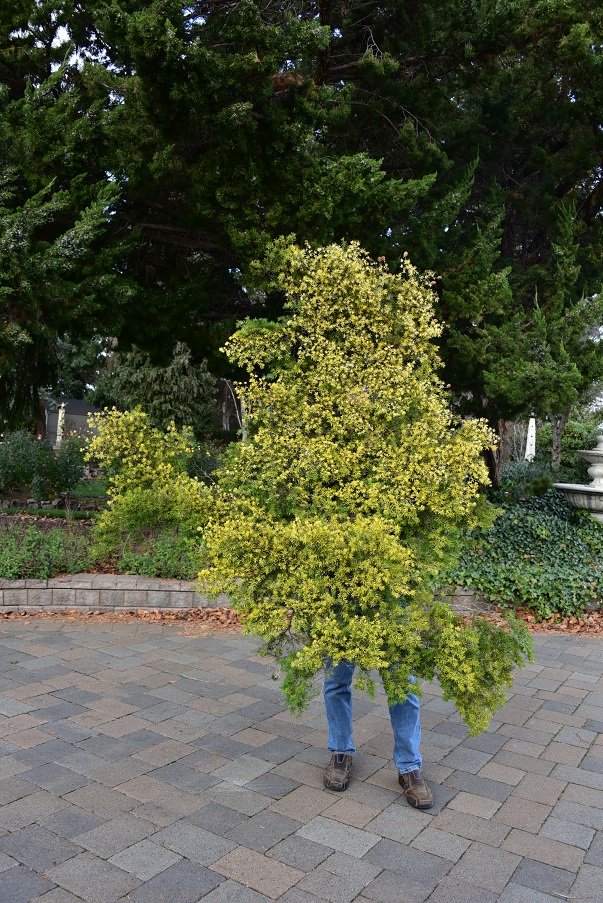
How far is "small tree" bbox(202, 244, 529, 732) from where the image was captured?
3193 millimetres

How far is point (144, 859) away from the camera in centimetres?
282

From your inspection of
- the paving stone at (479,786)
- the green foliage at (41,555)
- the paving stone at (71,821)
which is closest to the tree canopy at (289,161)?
the green foliage at (41,555)

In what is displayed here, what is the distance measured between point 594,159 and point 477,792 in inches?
336

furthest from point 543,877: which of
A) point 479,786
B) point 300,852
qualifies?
point 300,852

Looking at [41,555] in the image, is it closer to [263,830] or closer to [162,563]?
[162,563]

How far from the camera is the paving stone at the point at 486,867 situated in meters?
2.76

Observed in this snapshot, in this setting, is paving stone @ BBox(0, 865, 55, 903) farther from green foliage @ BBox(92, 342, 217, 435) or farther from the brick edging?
green foliage @ BBox(92, 342, 217, 435)

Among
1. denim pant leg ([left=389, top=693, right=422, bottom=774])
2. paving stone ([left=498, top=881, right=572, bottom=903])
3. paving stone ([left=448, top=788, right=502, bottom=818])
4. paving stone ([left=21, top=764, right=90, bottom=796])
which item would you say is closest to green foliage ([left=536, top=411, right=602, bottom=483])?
paving stone ([left=448, top=788, right=502, bottom=818])

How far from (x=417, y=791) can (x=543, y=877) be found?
0.71 m

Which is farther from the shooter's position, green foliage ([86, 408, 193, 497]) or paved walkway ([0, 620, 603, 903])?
green foliage ([86, 408, 193, 497])

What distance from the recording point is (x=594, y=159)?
9078 mm

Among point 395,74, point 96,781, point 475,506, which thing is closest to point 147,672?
point 96,781

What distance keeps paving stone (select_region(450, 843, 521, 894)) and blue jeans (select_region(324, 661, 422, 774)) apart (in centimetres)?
52

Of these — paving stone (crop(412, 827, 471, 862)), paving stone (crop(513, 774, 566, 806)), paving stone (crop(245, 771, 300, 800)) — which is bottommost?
paving stone (crop(513, 774, 566, 806))
